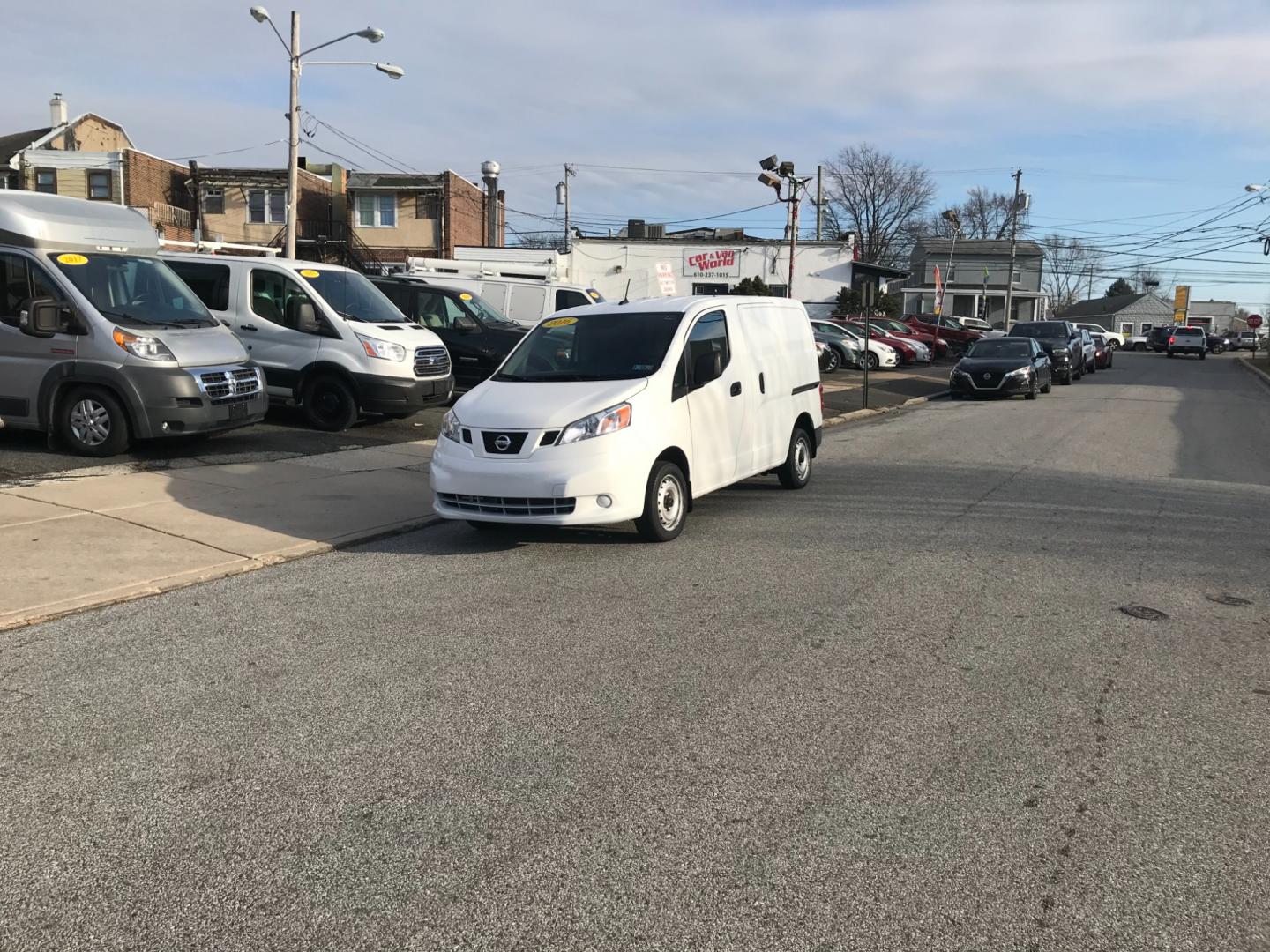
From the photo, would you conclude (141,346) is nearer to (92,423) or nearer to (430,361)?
(92,423)

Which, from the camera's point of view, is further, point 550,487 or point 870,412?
point 870,412

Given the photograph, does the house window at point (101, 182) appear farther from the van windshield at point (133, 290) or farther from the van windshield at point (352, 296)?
the van windshield at point (133, 290)

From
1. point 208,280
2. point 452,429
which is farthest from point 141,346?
point 452,429

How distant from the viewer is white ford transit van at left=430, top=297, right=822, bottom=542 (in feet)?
24.3

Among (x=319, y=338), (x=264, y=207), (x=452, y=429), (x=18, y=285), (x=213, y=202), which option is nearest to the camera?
(x=452, y=429)


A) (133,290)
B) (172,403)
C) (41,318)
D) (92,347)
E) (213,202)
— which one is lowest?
(172,403)

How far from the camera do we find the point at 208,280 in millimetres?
13805

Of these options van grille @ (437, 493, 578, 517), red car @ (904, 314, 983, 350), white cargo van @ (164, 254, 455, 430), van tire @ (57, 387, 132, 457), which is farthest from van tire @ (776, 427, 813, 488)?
red car @ (904, 314, 983, 350)

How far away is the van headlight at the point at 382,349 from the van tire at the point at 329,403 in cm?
58

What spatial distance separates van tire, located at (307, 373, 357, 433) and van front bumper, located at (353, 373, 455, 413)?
18cm

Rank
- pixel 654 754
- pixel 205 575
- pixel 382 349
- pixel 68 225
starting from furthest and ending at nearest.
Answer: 1. pixel 382 349
2. pixel 68 225
3. pixel 205 575
4. pixel 654 754

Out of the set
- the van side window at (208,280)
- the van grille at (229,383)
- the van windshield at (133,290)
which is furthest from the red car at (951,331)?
the van windshield at (133,290)

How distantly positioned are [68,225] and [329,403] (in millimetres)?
3696

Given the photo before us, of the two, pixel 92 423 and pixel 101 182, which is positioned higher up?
pixel 101 182
